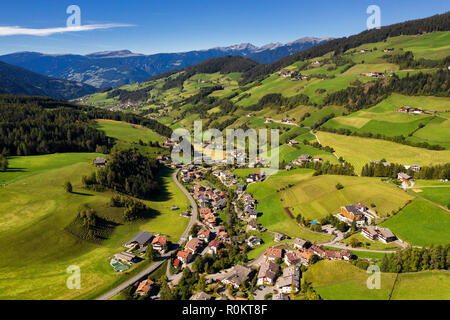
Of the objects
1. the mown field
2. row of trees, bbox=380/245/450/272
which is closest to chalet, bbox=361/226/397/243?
row of trees, bbox=380/245/450/272

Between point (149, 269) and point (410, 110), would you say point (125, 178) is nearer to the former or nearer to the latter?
point (149, 269)

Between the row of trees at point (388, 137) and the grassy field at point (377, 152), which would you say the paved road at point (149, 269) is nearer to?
the grassy field at point (377, 152)

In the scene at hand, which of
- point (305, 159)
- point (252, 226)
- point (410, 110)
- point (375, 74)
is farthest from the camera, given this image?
point (375, 74)

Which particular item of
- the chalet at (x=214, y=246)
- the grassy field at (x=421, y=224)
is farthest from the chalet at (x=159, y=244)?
the grassy field at (x=421, y=224)

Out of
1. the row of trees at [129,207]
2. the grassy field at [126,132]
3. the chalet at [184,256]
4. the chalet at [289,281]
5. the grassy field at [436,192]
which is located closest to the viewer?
the chalet at [289,281]

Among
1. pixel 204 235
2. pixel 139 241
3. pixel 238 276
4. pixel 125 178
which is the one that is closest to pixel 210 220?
pixel 204 235
